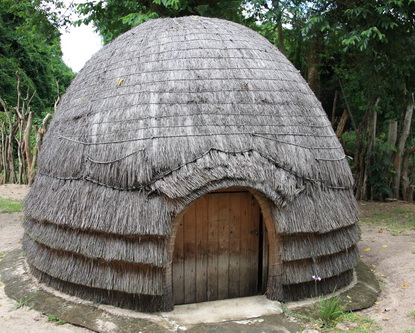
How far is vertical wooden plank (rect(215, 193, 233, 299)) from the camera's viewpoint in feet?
19.0

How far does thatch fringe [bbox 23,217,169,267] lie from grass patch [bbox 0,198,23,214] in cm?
713

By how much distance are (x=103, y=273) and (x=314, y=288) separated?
2.99 meters

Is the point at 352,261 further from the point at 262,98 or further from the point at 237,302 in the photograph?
the point at 262,98

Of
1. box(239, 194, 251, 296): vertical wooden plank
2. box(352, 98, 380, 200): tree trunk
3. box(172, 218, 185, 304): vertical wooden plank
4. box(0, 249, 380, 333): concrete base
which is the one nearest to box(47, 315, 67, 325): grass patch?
box(0, 249, 380, 333): concrete base

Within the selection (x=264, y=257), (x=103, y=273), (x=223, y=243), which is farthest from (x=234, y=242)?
(x=103, y=273)

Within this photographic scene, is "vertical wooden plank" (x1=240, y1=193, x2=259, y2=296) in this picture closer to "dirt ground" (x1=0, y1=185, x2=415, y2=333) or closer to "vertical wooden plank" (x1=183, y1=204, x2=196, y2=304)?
"vertical wooden plank" (x1=183, y1=204, x2=196, y2=304)

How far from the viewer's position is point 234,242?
19.4ft

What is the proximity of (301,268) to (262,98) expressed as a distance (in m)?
2.48

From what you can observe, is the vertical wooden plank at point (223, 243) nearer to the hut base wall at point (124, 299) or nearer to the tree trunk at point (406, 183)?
the hut base wall at point (124, 299)

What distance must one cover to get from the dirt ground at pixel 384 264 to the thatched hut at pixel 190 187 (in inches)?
26.2

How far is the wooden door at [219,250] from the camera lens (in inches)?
224

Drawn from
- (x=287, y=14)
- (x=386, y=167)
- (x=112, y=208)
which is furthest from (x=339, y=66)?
(x=112, y=208)

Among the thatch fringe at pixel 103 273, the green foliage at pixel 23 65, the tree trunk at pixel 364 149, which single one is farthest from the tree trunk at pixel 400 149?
the green foliage at pixel 23 65

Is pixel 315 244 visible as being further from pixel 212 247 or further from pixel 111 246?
pixel 111 246
